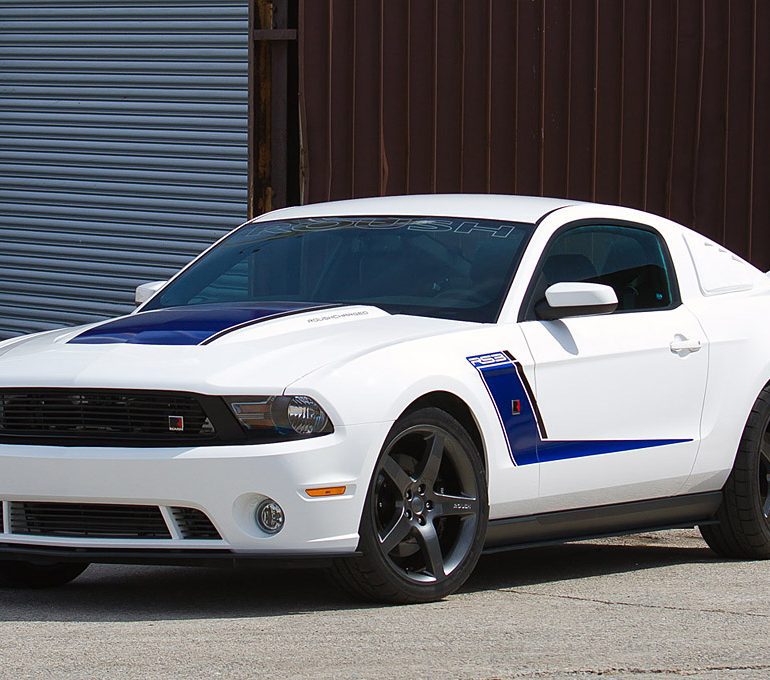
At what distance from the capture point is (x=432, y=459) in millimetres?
5684

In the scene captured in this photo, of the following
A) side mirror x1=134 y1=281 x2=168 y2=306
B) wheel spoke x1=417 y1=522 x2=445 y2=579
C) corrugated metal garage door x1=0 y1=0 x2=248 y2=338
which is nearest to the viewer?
wheel spoke x1=417 y1=522 x2=445 y2=579

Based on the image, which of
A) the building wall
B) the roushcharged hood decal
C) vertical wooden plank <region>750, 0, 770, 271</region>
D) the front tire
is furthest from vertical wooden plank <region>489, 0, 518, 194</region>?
the front tire

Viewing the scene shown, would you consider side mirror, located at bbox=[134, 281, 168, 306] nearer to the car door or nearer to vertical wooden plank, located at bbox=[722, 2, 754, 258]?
the car door

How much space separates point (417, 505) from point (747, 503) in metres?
2.01

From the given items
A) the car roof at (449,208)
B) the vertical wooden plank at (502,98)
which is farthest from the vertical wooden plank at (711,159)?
the car roof at (449,208)

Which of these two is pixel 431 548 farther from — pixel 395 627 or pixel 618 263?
pixel 618 263

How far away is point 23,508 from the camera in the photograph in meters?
5.62

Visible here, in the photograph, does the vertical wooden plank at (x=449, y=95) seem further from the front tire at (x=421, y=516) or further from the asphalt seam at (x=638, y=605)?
the front tire at (x=421, y=516)

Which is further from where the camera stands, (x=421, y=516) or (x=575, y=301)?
(x=575, y=301)

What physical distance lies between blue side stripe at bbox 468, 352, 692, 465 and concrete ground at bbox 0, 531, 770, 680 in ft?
1.63

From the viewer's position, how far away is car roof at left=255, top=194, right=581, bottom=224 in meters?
6.81

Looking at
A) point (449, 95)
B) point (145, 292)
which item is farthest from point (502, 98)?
point (145, 292)

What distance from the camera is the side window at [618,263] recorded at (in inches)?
263

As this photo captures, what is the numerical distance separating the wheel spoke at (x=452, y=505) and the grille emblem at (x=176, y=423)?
36.2 inches
